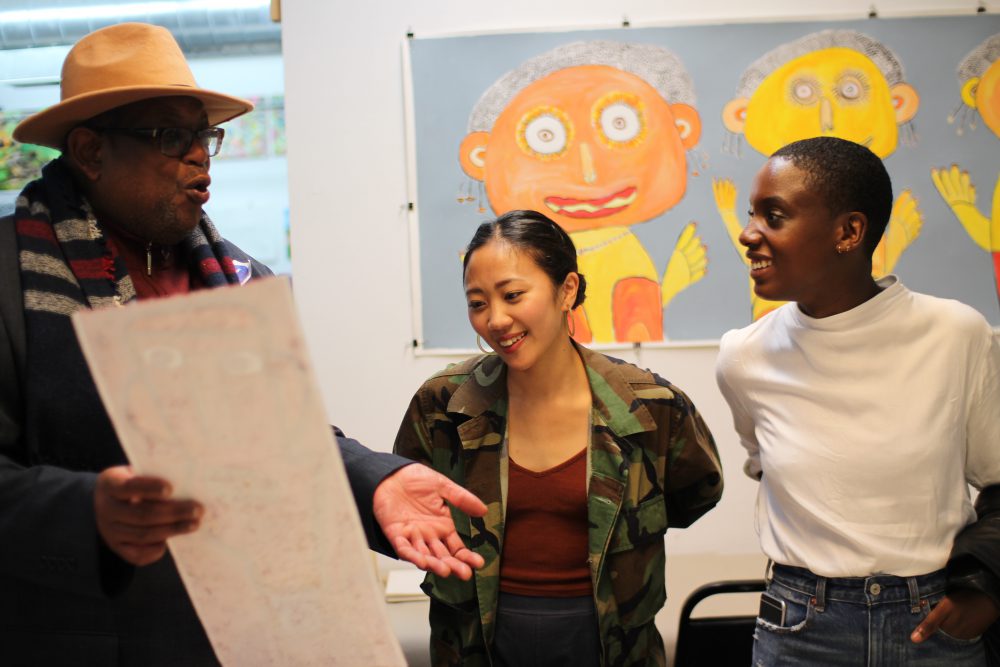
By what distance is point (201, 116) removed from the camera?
5.12 ft

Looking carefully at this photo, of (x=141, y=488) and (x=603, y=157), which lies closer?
(x=141, y=488)

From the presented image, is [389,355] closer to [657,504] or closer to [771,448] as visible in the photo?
[657,504]

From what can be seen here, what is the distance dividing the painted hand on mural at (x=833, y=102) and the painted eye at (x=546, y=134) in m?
0.58

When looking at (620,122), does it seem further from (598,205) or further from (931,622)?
(931,622)

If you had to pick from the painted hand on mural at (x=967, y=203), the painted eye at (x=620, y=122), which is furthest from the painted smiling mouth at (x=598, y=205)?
the painted hand on mural at (x=967, y=203)

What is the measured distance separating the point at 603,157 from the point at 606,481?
5.26 ft

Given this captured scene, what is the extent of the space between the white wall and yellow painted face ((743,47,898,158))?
0.24 m

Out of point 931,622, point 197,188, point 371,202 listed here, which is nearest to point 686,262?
point 371,202

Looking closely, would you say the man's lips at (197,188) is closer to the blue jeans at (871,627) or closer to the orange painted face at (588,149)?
the blue jeans at (871,627)

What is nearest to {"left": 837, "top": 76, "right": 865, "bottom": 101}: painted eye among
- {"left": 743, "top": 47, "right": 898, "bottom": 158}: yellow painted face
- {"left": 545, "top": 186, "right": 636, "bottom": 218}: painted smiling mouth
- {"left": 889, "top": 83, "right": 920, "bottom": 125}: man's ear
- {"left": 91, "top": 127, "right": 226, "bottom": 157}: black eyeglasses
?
{"left": 743, "top": 47, "right": 898, "bottom": 158}: yellow painted face

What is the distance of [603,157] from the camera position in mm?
Result: 3047

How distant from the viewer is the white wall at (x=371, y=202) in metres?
3.05

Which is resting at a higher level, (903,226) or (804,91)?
(804,91)

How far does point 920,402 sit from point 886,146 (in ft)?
6.08
